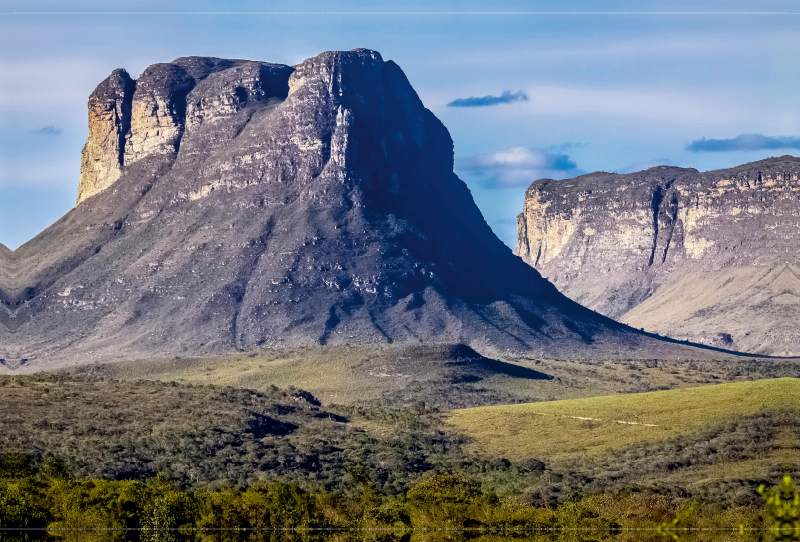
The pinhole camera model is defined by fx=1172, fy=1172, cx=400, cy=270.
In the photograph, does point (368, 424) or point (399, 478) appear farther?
point (368, 424)

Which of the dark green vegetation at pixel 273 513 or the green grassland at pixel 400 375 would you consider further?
the green grassland at pixel 400 375

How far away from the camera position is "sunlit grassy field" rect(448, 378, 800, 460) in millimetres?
91375

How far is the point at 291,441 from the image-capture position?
104 meters

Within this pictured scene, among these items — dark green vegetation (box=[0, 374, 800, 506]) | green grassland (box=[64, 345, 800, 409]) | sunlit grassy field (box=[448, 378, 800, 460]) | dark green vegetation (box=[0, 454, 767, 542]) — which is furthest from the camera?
green grassland (box=[64, 345, 800, 409])

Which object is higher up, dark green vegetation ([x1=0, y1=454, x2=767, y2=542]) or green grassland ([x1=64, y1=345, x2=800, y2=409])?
green grassland ([x1=64, y1=345, x2=800, y2=409])

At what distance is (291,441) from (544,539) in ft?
157

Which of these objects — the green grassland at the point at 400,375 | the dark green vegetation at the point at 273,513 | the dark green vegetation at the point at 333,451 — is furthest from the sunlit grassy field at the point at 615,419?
the green grassland at the point at 400,375

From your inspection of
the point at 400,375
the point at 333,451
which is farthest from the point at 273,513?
the point at 400,375

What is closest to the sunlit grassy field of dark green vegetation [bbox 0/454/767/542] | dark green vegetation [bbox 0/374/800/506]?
dark green vegetation [bbox 0/374/800/506]

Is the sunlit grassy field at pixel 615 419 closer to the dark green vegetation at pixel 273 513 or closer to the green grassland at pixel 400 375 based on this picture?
the dark green vegetation at pixel 273 513

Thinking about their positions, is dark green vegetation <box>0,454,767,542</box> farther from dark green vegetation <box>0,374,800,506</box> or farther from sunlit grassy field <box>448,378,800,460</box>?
sunlit grassy field <box>448,378,800,460</box>

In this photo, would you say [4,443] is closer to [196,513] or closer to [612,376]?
[196,513]

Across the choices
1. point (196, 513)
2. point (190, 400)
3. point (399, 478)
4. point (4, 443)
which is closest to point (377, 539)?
point (196, 513)

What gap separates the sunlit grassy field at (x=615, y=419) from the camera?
300ft
